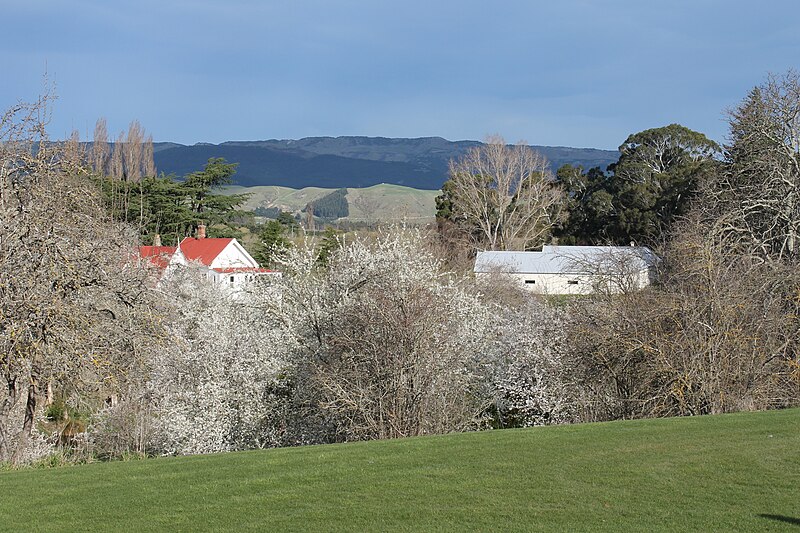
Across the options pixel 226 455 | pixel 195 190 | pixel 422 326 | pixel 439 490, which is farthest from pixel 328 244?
pixel 439 490

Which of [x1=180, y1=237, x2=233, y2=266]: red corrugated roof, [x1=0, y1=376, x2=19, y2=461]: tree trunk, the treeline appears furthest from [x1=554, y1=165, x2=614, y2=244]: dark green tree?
[x1=0, y1=376, x2=19, y2=461]: tree trunk

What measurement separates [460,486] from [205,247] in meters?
44.5

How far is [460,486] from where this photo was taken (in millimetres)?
9414

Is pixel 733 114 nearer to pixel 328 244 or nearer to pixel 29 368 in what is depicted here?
pixel 328 244

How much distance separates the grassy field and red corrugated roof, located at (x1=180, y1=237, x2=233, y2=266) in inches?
1547

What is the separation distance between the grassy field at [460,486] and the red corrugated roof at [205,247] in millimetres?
39299

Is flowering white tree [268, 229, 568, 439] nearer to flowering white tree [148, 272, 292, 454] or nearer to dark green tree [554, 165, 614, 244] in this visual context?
flowering white tree [148, 272, 292, 454]

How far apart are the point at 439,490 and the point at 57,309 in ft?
20.6

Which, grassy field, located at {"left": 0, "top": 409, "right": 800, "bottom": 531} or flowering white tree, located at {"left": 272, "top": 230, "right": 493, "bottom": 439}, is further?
flowering white tree, located at {"left": 272, "top": 230, "right": 493, "bottom": 439}

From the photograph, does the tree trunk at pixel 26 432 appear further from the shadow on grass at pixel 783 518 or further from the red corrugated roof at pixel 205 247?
the red corrugated roof at pixel 205 247

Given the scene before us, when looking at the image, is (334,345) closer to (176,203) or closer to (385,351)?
(385,351)

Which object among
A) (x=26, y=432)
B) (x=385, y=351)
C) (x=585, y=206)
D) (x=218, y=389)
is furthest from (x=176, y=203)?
(x=385, y=351)

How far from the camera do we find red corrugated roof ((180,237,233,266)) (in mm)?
50487

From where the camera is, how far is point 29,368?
12062 mm
